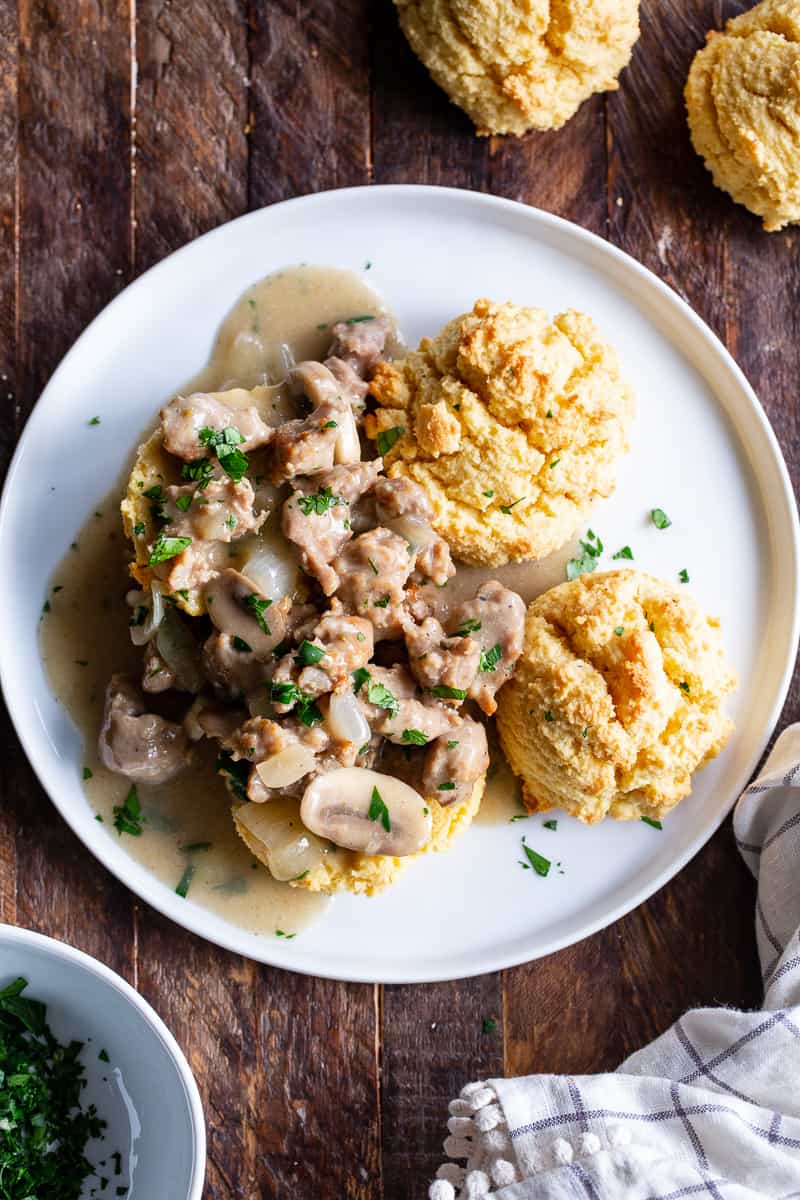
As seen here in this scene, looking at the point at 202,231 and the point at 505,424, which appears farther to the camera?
the point at 202,231

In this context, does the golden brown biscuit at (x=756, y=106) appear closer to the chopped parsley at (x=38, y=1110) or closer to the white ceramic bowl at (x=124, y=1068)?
the white ceramic bowl at (x=124, y=1068)

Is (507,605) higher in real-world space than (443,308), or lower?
lower

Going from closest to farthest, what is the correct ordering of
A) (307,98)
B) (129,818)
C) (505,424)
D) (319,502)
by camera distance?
(319,502), (505,424), (129,818), (307,98)

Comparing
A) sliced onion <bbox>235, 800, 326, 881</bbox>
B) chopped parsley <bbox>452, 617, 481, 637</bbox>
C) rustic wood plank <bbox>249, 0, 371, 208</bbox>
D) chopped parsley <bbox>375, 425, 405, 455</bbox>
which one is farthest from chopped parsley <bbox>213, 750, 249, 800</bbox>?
rustic wood plank <bbox>249, 0, 371, 208</bbox>

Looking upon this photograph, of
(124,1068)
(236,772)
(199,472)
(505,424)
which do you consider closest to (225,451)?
(199,472)

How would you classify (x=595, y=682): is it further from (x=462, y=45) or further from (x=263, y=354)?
(x=462, y=45)

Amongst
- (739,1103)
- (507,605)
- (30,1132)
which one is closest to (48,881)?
(30,1132)

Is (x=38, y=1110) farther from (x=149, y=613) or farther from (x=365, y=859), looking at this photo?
(x=149, y=613)

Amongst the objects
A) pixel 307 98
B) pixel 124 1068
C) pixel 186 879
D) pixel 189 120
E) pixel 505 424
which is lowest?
pixel 124 1068
